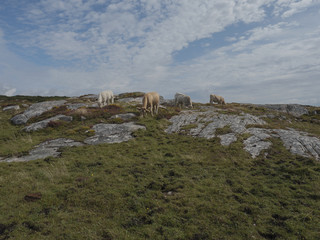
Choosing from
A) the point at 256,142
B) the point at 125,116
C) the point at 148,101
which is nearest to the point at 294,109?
the point at 256,142

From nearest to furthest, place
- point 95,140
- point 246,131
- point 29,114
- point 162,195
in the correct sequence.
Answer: point 162,195 → point 95,140 → point 246,131 → point 29,114

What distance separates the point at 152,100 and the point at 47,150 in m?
16.5

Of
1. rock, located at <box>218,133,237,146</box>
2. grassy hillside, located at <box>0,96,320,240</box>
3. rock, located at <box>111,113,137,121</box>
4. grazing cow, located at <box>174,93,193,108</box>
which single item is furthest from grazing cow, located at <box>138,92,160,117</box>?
rock, located at <box>218,133,237,146</box>

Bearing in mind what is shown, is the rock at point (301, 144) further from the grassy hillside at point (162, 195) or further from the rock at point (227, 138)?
the rock at point (227, 138)

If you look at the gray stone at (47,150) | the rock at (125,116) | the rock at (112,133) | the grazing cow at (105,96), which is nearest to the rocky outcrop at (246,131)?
the rock at (112,133)

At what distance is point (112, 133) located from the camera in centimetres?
2308

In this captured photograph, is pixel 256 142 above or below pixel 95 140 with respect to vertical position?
above

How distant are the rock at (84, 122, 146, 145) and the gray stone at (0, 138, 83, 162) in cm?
196

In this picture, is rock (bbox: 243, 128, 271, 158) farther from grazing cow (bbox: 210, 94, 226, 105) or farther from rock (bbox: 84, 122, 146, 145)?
grazing cow (bbox: 210, 94, 226, 105)

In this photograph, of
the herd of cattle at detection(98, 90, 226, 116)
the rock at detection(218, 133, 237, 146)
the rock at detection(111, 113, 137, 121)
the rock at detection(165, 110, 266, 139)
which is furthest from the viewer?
the herd of cattle at detection(98, 90, 226, 116)

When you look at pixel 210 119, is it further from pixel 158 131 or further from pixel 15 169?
pixel 15 169

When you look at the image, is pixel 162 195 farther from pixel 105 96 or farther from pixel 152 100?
pixel 105 96

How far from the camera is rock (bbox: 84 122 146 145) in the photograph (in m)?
21.0

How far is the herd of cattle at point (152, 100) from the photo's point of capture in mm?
29278
